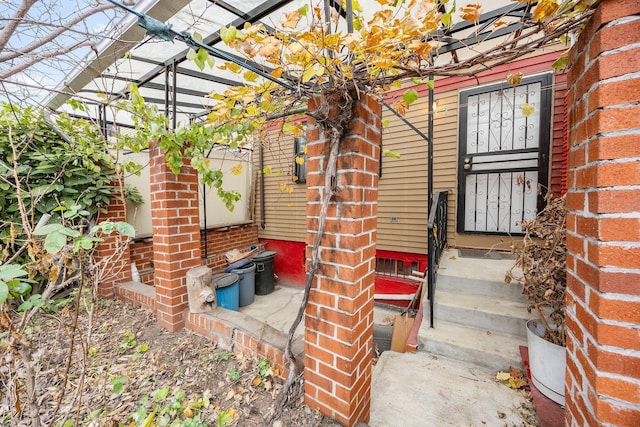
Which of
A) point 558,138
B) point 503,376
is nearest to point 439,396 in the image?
point 503,376

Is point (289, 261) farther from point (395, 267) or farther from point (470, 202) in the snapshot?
point (470, 202)

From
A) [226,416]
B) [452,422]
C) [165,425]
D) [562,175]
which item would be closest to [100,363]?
[165,425]

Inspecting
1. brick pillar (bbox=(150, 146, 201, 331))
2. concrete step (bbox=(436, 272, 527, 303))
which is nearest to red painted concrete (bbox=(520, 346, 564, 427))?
concrete step (bbox=(436, 272, 527, 303))

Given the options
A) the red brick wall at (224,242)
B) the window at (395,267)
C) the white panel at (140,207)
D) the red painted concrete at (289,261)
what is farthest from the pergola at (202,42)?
the red painted concrete at (289,261)

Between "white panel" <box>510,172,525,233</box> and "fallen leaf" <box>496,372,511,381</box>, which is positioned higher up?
"white panel" <box>510,172,525,233</box>

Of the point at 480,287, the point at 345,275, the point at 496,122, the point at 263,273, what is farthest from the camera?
the point at 263,273

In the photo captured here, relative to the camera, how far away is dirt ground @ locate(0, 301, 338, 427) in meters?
1.53

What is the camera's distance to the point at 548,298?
177 centimetres

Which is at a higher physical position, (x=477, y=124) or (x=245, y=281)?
(x=477, y=124)

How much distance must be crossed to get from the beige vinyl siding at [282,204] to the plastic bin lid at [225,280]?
1858mm

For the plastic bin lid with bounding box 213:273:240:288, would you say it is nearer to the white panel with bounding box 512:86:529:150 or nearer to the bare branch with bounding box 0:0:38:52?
the bare branch with bounding box 0:0:38:52

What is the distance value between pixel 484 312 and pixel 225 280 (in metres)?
3.56

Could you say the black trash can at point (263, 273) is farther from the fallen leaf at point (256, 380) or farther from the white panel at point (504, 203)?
the white panel at point (504, 203)

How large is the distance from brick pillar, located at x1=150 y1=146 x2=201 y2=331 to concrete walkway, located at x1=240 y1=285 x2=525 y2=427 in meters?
2.03
